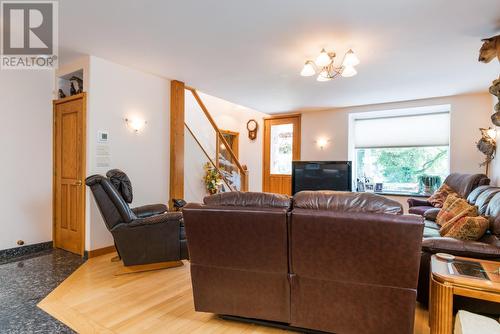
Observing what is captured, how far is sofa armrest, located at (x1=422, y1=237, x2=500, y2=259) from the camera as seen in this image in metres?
2.04

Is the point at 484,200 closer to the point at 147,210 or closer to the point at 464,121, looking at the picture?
the point at 464,121

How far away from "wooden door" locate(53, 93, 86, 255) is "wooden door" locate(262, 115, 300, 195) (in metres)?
4.70

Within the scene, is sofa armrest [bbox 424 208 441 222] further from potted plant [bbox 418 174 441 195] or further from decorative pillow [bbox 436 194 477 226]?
potted plant [bbox 418 174 441 195]

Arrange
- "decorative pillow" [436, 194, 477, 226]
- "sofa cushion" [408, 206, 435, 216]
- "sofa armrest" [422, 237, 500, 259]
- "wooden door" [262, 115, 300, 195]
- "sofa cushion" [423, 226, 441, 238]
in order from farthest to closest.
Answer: "wooden door" [262, 115, 300, 195] < "sofa cushion" [408, 206, 435, 216] < "decorative pillow" [436, 194, 477, 226] < "sofa cushion" [423, 226, 441, 238] < "sofa armrest" [422, 237, 500, 259]

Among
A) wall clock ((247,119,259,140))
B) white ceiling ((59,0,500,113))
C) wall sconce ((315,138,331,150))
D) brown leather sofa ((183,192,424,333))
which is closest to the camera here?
brown leather sofa ((183,192,424,333))

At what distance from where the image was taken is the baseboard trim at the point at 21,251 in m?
3.47

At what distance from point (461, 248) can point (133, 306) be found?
264 cm

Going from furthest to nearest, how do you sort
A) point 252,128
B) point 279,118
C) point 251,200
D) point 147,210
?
point 252,128 < point 279,118 < point 147,210 < point 251,200

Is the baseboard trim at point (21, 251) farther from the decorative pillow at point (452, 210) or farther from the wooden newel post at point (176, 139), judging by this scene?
the decorative pillow at point (452, 210)

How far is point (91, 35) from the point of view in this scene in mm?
2990

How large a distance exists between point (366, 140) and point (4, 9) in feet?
20.9

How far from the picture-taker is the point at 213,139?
18.5ft

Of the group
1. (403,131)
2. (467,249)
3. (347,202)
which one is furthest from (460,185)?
(347,202)

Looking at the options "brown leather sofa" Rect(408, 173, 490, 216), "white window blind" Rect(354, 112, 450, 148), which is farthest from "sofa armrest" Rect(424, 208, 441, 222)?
"white window blind" Rect(354, 112, 450, 148)
